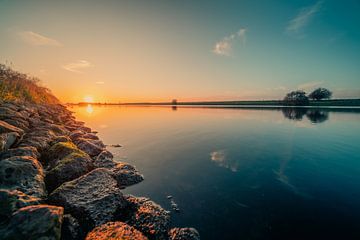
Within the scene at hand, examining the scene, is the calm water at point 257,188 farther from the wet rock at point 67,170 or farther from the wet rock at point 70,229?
the wet rock at point 70,229

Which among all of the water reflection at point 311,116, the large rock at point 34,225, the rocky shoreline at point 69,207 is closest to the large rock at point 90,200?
the rocky shoreline at point 69,207

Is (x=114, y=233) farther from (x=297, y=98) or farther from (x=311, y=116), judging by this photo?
(x=297, y=98)

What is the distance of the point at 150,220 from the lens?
15.9ft

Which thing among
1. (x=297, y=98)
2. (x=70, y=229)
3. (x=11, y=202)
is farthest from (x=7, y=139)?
(x=297, y=98)

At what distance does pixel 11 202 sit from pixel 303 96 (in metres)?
140

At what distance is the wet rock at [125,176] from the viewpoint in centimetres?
768

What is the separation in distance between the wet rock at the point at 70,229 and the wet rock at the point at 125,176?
10.9ft

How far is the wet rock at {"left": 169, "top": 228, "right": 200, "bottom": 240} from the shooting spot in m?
4.54

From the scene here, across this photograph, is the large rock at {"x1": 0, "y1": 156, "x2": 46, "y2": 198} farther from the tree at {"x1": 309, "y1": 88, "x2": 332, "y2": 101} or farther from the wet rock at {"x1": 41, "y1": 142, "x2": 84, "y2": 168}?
A: the tree at {"x1": 309, "y1": 88, "x2": 332, "y2": 101}

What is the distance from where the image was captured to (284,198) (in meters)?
6.76

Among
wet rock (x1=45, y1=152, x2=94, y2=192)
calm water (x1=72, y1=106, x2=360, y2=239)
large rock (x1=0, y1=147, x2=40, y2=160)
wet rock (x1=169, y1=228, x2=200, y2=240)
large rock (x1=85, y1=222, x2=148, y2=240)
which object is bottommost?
calm water (x1=72, y1=106, x2=360, y2=239)

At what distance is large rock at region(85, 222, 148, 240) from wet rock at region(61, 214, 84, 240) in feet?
1.66

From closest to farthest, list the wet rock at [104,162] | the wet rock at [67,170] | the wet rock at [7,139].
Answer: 1. the wet rock at [67,170]
2. the wet rock at [7,139]
3. the wet rock at [104,162]

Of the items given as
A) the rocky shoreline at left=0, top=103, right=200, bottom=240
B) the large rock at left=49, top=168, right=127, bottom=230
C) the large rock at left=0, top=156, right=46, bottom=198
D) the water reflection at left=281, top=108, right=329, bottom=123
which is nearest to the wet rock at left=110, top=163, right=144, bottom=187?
the rocky shoreline at left=0, top=103, right=200, bottom=240
